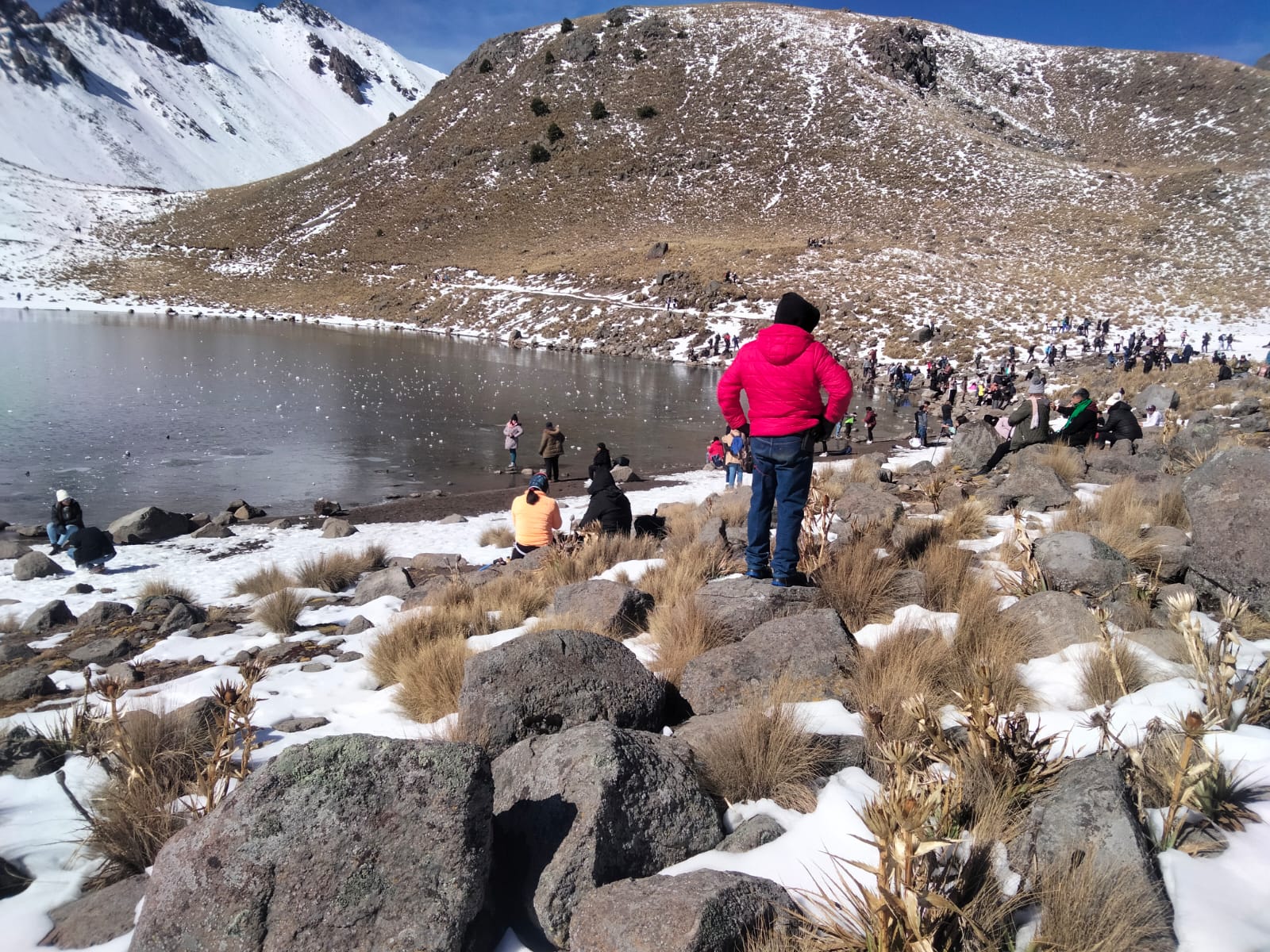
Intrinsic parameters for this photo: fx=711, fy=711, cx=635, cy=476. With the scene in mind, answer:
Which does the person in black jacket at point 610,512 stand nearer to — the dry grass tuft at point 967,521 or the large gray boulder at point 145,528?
the dry grass tuft at point 967,521

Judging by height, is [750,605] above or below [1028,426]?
below

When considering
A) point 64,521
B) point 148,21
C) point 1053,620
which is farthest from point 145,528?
point 148,21

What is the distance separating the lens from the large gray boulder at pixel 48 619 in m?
7.72

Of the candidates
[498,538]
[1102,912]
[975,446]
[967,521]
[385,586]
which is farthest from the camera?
[975,446]

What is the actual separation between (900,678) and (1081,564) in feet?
7.82

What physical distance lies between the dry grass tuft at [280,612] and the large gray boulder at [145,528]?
21.8ft

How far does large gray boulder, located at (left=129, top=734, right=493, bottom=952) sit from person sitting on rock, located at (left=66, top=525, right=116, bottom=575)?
1042 cm

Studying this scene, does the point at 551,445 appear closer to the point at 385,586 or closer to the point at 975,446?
the point at 975,446

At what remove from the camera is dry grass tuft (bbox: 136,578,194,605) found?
8477 millimetres

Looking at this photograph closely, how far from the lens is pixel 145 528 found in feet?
41.5

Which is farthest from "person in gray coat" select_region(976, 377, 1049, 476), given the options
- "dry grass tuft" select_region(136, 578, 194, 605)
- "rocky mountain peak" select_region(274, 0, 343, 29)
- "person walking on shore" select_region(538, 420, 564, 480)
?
"rocky mountain peak" select_region(274, 0, 343, 29)

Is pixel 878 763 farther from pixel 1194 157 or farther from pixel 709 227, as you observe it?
pixel 1194 157

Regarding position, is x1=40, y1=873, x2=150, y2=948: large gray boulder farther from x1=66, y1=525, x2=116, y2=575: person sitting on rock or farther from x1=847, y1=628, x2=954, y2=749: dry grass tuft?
x1=66, y1=525, x2=116, y2=575: person sitting on rock

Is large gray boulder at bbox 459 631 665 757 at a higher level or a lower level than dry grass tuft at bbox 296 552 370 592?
higher
